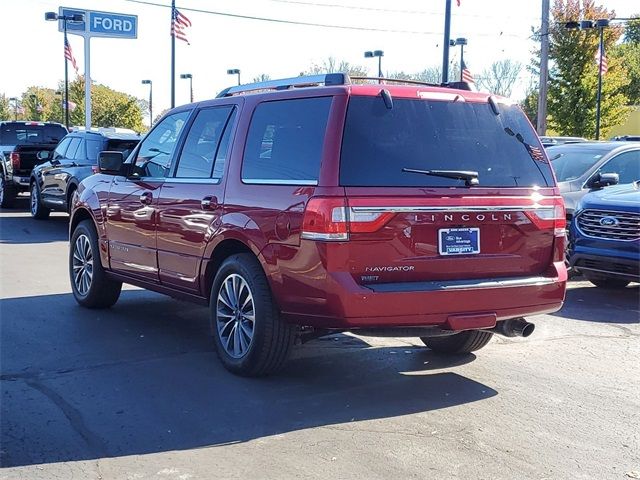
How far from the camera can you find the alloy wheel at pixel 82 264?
7.66 meters

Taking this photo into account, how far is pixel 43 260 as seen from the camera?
11031mm

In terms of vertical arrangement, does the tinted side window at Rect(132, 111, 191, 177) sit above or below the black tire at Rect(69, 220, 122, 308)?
above

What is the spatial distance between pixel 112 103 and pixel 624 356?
196ft

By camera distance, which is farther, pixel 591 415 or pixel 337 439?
pixel 591 415

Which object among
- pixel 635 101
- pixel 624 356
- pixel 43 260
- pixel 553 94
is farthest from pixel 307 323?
pixel 635 101

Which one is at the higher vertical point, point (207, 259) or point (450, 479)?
point (207, 259)

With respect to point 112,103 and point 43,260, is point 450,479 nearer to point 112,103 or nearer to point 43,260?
point 43,260

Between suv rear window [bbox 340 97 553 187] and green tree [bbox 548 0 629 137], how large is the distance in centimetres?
2906

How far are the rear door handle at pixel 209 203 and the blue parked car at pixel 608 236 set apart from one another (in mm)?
5214

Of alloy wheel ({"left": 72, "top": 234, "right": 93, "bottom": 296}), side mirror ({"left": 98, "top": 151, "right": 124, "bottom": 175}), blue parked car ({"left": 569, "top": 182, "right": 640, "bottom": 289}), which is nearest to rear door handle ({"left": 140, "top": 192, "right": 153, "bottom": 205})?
side mirror ({"left": 98, "top": 151, "right": 124, "bottom": 175})

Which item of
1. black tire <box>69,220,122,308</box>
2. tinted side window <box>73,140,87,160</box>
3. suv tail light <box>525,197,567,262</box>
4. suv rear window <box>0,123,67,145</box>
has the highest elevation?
suv rear window <box>0,123,67,145</box>

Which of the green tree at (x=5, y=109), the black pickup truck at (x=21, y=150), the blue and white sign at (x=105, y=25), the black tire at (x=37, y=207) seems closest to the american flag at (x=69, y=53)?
the blue and white sign at (x=105, y=25)

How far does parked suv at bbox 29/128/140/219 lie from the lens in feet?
46.4

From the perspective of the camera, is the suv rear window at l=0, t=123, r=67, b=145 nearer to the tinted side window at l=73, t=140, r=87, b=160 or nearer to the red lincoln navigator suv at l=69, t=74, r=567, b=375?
the tinted side window at l=73, t=140, r=87, b=160
